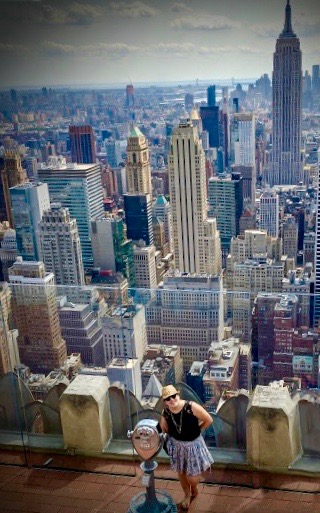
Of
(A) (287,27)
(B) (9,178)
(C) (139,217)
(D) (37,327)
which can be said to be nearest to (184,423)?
(D) (37,327)

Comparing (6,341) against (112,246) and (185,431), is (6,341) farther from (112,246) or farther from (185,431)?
(112,246)

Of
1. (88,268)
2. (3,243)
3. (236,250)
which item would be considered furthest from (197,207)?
(3,243)

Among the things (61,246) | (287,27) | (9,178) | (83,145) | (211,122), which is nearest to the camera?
(61,246)

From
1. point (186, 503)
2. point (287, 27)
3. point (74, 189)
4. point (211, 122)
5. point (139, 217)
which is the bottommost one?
point (139, 217)

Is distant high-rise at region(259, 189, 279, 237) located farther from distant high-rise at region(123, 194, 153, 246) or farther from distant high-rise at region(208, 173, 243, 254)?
distant high-rise at region(123, 194, 153, 246)

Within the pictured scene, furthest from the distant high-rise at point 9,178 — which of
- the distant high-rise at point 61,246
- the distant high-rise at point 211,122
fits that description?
the distant high-rise at point 211,122

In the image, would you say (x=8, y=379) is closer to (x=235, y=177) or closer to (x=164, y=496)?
(x=164, y=496)

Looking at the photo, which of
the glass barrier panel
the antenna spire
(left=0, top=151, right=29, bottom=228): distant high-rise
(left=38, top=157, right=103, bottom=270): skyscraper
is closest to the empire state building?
the antenna spire
